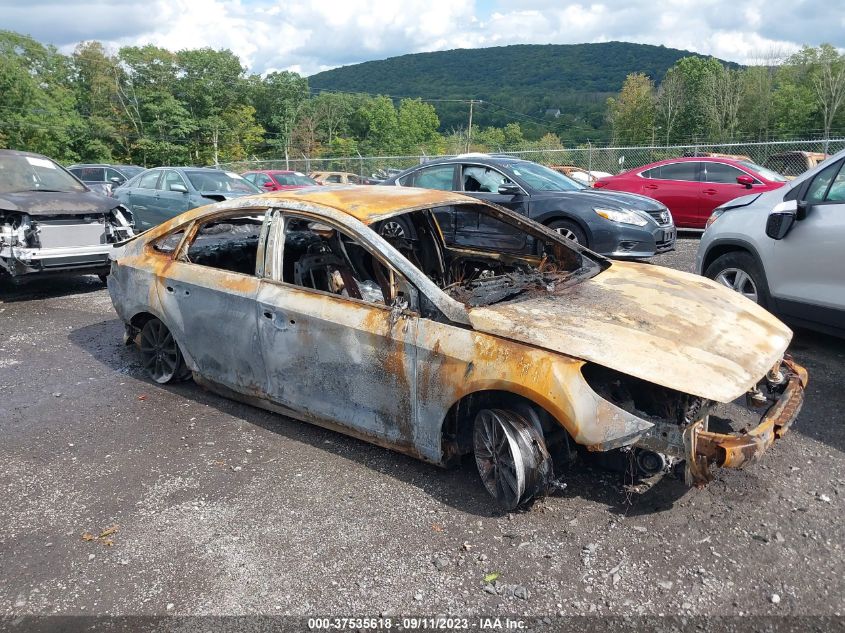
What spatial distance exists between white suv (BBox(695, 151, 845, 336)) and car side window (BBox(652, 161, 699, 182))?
756 cm

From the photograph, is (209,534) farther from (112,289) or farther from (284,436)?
(112,289)

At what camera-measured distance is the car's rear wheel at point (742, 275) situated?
5457 mm

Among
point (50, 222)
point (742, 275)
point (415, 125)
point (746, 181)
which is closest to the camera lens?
point (742, 275)

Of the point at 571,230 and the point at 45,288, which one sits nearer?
the point at 571,230

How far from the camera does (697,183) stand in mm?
12680

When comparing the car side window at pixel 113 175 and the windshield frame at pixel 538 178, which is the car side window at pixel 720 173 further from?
the car side window at pixel 113 175

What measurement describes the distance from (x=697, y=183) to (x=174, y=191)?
9996 mm

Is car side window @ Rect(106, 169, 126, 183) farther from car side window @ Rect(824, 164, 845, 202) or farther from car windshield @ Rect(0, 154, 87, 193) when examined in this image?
car side window @ Rect(824, 164, 845, 202)

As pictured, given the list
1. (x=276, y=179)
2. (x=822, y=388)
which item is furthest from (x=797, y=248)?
(x=276, y=179)

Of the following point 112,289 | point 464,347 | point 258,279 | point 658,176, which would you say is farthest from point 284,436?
point 658,176

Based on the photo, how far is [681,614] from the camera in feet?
8.44

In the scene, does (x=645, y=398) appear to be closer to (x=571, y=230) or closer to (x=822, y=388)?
(x=822, y=388)

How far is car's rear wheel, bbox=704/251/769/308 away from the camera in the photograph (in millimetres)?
5457

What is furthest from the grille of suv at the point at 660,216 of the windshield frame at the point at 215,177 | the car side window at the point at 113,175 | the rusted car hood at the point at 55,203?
the car side window at the point at 113,175
